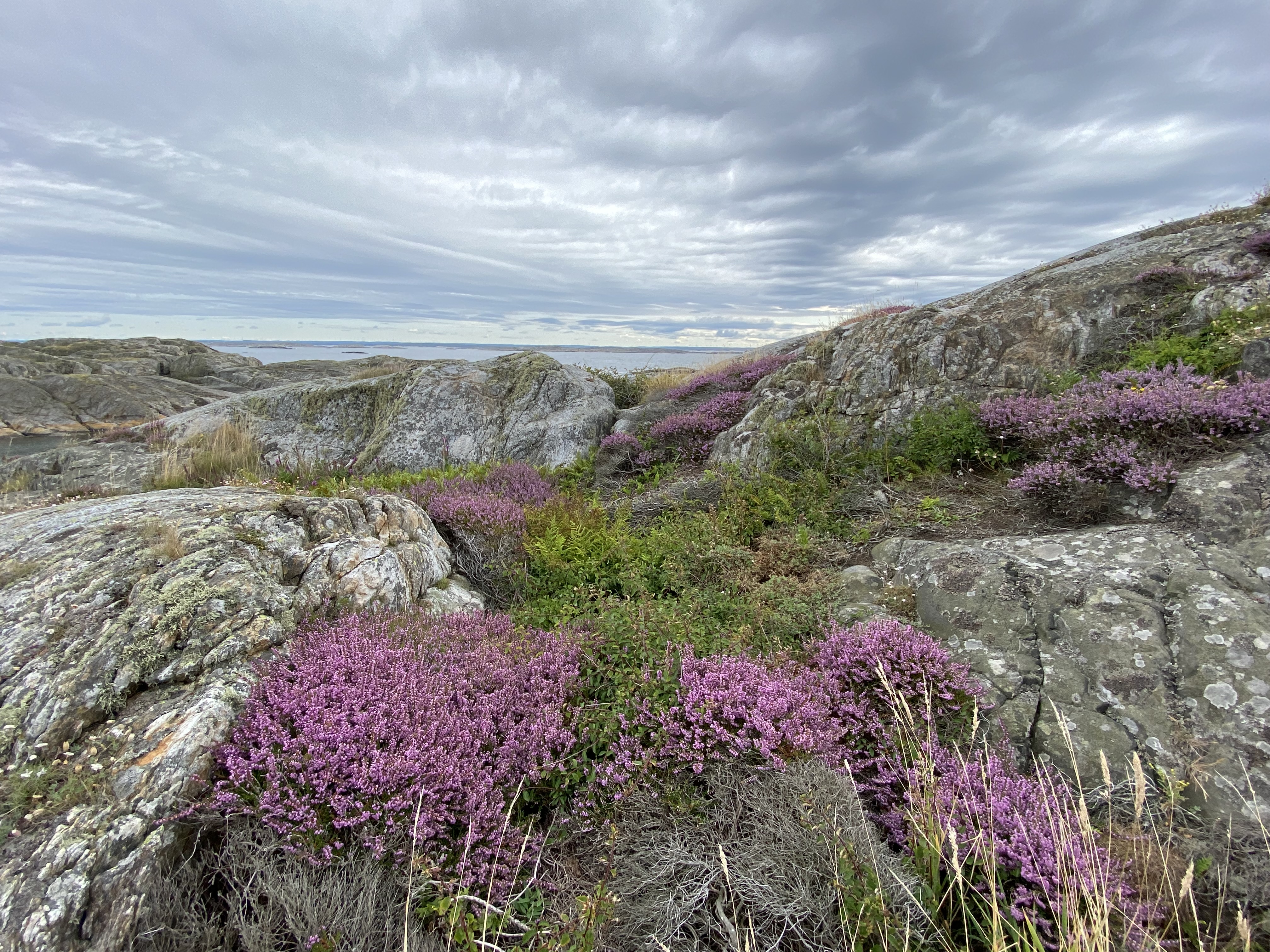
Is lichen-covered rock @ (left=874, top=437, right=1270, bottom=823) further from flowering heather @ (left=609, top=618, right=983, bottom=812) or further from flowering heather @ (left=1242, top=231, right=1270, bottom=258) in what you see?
flowering heather @ (left=1242, top=231, right=1270, bottom=258)

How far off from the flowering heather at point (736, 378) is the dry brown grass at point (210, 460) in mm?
8291

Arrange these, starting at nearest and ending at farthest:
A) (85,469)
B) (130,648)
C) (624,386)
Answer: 1. (130,648)
2. (85,469)
3. (624,386)

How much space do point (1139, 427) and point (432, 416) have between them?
1126cm

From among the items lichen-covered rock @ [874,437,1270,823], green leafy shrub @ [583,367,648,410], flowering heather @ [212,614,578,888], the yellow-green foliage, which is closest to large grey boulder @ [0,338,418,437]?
green leafy shrub @ [583,367,648,410]

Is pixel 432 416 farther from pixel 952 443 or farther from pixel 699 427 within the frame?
pixel 952 443

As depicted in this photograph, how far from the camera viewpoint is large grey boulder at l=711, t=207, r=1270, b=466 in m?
7.48

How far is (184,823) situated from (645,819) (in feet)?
6.65

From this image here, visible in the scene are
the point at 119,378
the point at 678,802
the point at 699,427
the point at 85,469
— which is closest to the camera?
the point at 678,802

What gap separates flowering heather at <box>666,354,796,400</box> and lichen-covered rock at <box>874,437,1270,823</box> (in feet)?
26.8

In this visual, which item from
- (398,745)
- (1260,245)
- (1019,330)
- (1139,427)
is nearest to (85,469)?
(398,745)

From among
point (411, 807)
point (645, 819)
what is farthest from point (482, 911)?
point (645, 819)

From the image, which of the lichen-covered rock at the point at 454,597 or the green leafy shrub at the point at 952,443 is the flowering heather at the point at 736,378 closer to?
the green leafy shrub at the point at 952,443

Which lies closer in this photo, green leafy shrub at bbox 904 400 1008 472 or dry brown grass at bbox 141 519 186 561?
dry brown grass at bbox 141 519 186 561

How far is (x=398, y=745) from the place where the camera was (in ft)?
8.86
